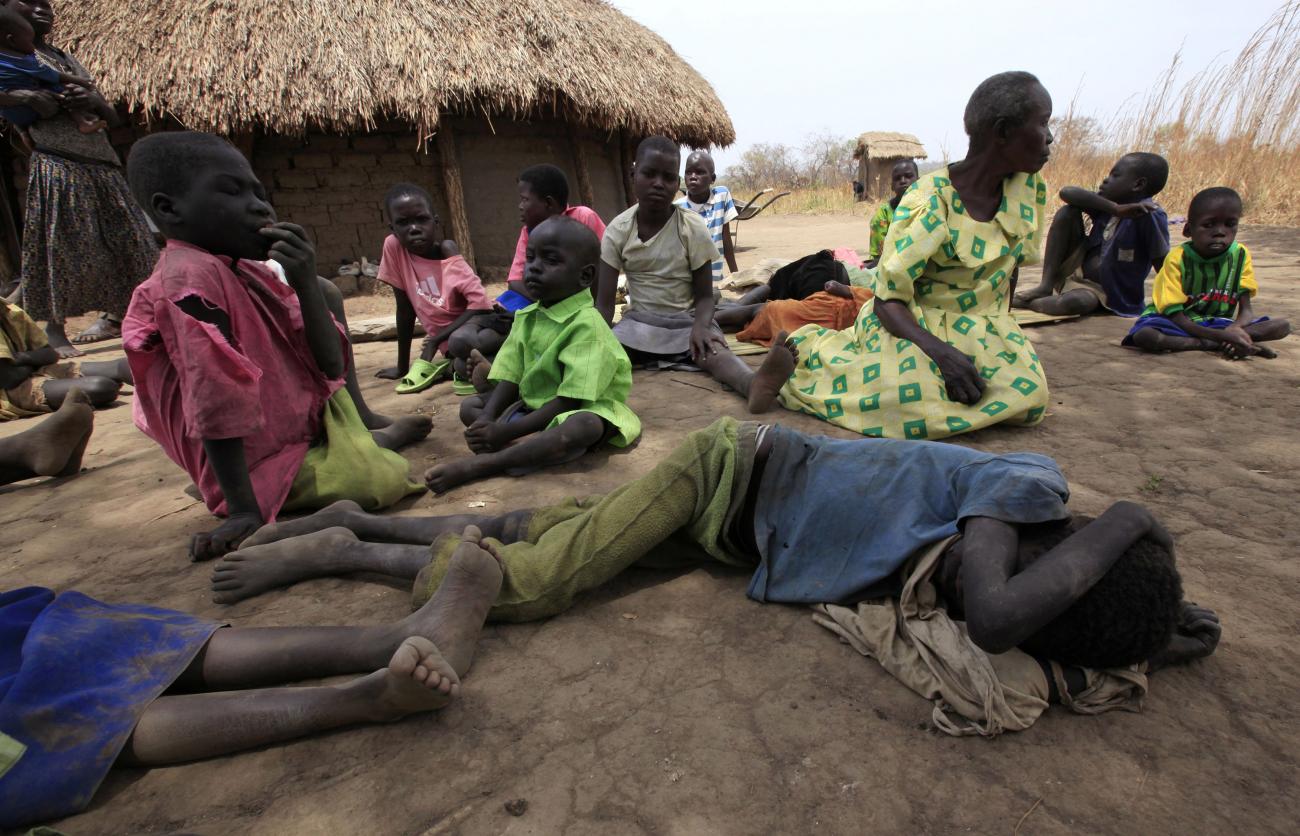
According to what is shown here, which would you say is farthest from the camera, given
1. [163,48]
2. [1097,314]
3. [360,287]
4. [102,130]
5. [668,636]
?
[360,287]

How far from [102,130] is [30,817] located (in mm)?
4699

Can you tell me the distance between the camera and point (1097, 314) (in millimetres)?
4637

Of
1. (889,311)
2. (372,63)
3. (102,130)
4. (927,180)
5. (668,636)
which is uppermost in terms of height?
(372,63)

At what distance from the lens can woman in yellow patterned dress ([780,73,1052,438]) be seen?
2553 mm

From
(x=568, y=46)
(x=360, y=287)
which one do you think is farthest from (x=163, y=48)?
(x=568, y=46)

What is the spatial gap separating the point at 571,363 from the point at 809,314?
1.94 m

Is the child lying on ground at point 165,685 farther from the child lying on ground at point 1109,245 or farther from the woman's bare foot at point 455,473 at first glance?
the child lying on ground at point 1109,245

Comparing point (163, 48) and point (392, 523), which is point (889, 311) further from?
point (163, 48)


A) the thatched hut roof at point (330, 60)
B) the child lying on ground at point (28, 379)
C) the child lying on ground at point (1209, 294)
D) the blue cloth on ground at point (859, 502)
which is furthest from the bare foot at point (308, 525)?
the thatched hut roof at point (330, 60)

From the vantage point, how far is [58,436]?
2.56 meters

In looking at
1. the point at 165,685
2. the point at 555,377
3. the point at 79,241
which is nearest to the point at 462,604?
the point at 165,685

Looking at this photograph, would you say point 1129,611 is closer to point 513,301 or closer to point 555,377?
point 555,377

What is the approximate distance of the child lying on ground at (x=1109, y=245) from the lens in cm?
427

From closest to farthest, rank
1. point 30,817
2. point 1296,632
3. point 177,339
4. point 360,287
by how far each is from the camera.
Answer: point 30,817, point 1296,632, point 177,339, point 360,287
